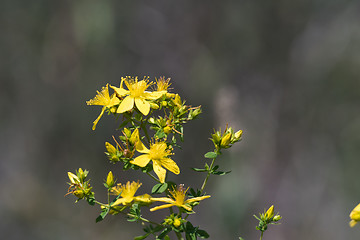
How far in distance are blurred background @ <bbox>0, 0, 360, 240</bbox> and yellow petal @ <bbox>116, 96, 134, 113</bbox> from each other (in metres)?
2.60

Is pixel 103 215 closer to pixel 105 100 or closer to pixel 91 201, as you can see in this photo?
pixel 91 201

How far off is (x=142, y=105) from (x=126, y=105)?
4cm

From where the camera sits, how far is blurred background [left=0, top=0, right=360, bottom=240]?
4.05 metres

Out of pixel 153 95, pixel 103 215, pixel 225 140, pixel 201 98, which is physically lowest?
pixel 103 215

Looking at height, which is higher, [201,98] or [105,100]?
[201,98]

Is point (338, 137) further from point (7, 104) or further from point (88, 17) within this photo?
point (7, 104)

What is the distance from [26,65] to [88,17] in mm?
823

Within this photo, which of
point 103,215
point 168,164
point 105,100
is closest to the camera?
point 103,215

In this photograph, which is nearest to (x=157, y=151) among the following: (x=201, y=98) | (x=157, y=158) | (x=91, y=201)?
(x=157, y=158)

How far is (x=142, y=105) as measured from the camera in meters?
1.26

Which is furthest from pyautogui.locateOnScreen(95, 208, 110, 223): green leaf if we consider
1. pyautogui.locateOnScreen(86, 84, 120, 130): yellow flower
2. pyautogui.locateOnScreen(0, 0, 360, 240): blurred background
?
pyautogui.locateOnScreen(0, 0, 360, 240): blurred background

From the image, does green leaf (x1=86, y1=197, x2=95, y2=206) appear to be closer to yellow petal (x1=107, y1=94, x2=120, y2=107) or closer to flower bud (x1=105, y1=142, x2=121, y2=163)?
flower bud (x1=105, y1=142, x2=121, y2=163)

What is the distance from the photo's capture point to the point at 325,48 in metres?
4.14

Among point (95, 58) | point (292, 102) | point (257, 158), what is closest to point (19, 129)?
point (95, 58)
